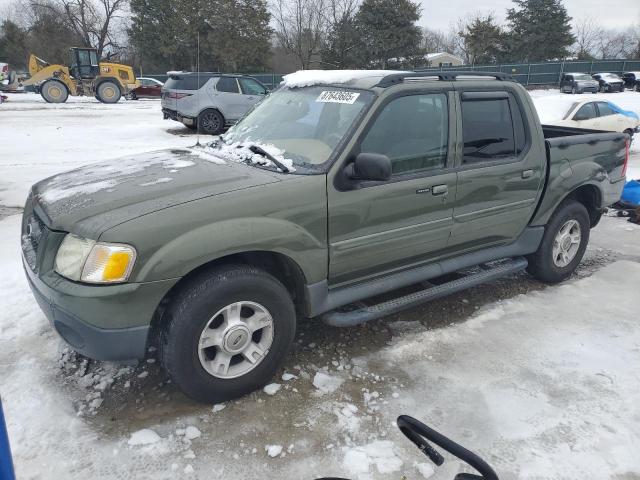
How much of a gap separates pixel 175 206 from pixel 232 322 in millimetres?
713

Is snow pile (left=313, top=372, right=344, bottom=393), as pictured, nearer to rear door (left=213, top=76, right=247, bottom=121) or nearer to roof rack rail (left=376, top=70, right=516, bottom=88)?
roof rack rail (left=376, top=70, right=516, bottom=88)

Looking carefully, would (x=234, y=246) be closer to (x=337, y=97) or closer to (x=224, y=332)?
(x=224, y=332)

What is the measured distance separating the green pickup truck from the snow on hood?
0.02 metres

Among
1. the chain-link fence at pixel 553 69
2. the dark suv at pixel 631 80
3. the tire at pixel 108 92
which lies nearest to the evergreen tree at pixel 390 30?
the chain-link fence at pixel 553 69

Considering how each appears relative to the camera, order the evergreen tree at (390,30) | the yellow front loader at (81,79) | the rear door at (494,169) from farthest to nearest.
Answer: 1. the evergreen tree at (390,30)
2. the yellow front loader at (81,79)
3. the rear door at (494,169)

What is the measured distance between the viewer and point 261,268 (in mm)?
3074

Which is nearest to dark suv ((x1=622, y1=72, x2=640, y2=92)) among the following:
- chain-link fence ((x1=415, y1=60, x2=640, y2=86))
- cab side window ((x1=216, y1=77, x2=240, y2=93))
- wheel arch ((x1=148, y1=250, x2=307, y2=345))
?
chain-link fence ((x1=415, y1=60, x2=640, y2=86))

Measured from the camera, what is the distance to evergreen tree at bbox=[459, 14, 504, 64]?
5250 centimetres

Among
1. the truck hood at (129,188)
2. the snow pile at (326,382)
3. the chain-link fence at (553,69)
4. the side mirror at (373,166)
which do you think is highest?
the chain-link fence at (553,69)

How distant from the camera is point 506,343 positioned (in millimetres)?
3719

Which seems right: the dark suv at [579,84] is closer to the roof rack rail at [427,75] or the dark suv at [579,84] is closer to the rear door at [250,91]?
the rear door at [250,91]

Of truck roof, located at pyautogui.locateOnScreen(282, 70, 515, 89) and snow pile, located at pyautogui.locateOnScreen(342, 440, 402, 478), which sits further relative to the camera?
truck roof, located at pyautogui.locateOnScreen(282, 70, 515, 89)

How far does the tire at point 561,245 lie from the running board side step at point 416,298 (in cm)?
23

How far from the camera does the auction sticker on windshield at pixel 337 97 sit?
3365mm
